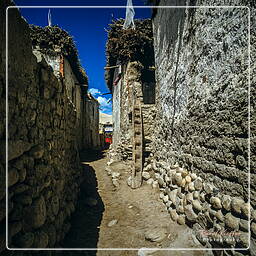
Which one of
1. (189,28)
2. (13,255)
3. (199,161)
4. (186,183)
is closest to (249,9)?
(189,28)

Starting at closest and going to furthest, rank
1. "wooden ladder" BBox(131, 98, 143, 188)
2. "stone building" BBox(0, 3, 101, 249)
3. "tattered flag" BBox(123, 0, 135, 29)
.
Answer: "stone building" BBox(0, 3, 101, 249) → "wooden ladder" BBox(131, 98, 143, 188) → "tattered flag" BBox(123, 0, 135, 29)

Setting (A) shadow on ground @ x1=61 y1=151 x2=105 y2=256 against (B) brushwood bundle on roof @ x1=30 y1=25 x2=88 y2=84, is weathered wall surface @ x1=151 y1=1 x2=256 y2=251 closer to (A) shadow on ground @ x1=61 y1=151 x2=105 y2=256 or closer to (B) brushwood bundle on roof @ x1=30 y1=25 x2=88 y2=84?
(A) shadow on ground @ x1=61 y1=151 x2=105 y2=256

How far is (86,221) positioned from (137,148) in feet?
7.96

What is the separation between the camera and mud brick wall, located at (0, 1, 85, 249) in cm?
145

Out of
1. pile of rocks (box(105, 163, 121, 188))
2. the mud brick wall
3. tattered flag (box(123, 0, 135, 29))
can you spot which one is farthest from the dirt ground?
tattered flag (box(123, 0, 135, 29))

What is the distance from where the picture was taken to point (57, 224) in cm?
237

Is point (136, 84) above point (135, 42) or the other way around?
the other way around

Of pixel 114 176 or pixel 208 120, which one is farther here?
pixel 114 176

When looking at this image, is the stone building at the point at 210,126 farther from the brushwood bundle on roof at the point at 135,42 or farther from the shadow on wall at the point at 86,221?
the brushwood bundle on roof at the point at 135,42

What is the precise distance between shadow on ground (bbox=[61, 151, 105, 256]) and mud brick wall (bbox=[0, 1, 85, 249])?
A: 25cm

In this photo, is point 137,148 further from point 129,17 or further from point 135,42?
point 129,17

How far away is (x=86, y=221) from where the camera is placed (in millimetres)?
3264

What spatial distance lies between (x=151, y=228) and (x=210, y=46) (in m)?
2.90

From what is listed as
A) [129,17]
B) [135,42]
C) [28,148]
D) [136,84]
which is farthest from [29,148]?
[129,17]
